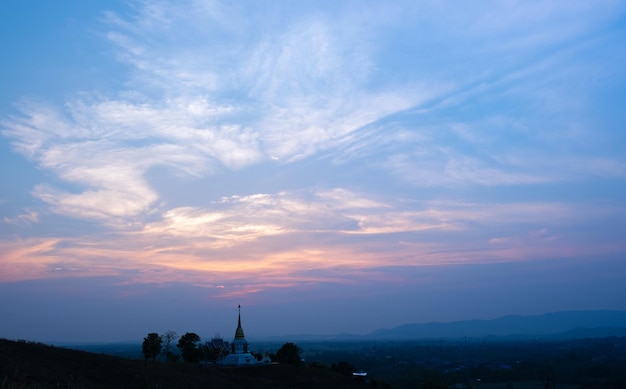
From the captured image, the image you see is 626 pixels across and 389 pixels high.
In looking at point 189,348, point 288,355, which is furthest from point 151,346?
point 288,355

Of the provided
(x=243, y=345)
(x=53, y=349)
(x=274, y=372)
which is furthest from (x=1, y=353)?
(x=243, y=345)

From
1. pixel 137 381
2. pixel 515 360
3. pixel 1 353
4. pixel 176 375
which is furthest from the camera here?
pixel 515 360

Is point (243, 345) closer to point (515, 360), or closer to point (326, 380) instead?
point (326, 380)

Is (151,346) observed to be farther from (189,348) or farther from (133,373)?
(133,373)

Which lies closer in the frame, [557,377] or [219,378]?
[219,378]

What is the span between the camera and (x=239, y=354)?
211 feet

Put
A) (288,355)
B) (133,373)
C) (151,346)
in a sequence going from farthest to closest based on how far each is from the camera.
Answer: (288,355) → (151,346) → (133,373)

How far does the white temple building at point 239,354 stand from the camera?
208 ft

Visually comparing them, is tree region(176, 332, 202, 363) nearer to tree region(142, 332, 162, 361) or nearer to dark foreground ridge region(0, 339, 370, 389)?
tree region(142, 332, 162, 361)

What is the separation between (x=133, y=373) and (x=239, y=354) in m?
22.5

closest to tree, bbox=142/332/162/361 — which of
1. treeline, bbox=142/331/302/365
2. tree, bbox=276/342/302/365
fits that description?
treeline, bbox=142/331/302/365

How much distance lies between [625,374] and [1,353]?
91188 millimetres

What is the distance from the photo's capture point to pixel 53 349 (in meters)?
45.2

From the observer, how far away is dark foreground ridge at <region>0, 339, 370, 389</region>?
119 feet
